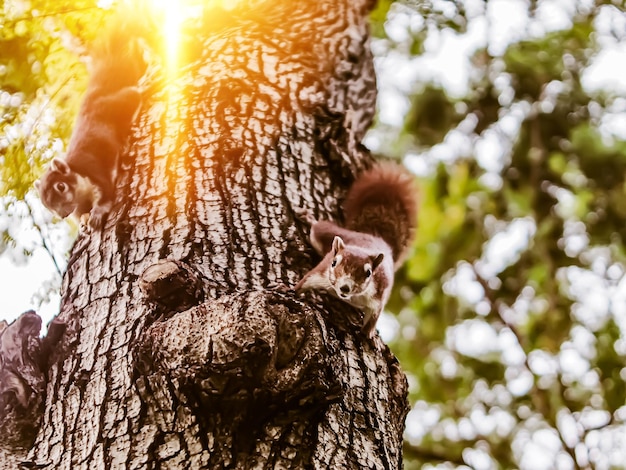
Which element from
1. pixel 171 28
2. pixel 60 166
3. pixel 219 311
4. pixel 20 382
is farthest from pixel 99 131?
pixel 219 311

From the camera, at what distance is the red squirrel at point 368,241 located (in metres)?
1.89

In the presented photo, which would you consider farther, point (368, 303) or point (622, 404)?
point (622, 404)

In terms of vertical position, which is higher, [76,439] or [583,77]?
[76,439]

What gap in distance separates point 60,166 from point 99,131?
25 centimetres

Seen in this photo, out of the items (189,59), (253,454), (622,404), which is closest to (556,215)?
(622,404)

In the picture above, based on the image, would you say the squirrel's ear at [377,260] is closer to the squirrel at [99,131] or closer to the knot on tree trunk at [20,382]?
the squirrel at [99,131]

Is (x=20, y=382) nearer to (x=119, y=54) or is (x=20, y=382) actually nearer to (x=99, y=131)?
(x=99, y=131)

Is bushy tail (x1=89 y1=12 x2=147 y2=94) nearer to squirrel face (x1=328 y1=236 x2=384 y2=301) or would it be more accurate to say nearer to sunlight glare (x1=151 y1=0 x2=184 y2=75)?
sunlight glare (x1=151 y1=0 x2=184 y2=75)

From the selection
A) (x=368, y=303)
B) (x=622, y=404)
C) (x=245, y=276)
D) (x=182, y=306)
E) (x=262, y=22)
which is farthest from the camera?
(x=622, y=404)

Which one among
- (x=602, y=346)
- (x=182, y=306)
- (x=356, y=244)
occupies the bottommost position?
(x=602, y=346)

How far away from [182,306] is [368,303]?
0.74 m

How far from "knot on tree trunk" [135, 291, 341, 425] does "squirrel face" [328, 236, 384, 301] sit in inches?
17.5

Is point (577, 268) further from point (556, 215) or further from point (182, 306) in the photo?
point (182, 306)

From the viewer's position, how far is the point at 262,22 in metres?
2.84
